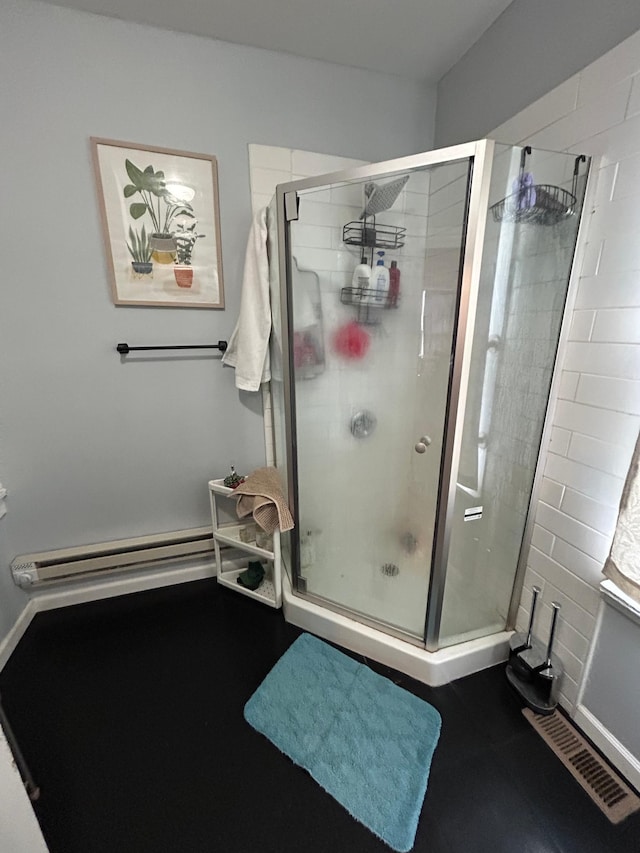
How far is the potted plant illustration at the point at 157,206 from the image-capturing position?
1.41m

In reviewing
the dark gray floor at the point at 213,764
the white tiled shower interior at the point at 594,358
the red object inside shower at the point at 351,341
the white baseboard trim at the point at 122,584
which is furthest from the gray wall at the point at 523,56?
the white baseboard trim at the point at 122,584

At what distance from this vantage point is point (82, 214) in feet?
4.56

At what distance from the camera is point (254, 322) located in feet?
5.12

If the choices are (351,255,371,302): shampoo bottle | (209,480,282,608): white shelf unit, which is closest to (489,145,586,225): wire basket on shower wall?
(351,255,371,302): shampoo bottle

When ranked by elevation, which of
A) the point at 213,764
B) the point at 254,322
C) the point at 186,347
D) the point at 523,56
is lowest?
the point at 213,764

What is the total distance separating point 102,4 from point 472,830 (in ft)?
9.30

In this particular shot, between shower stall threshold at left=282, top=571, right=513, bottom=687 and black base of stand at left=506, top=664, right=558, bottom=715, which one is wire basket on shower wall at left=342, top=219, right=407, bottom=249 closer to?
shower stall threshold at left=282, top=571, right=513, bottom=687

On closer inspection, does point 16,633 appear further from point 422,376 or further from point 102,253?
point 422,376

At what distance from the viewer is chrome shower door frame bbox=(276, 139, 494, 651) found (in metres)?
0.99

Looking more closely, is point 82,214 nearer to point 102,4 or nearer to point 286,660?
point 102,4

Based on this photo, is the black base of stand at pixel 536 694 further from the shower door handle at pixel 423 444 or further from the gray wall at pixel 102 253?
the gray wall at pixel 102 253

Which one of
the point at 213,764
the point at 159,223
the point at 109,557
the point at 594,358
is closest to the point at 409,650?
the point at 213,764

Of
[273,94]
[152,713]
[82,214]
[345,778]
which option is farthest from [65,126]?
[345,778]

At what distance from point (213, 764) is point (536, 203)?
2058 millimetres
